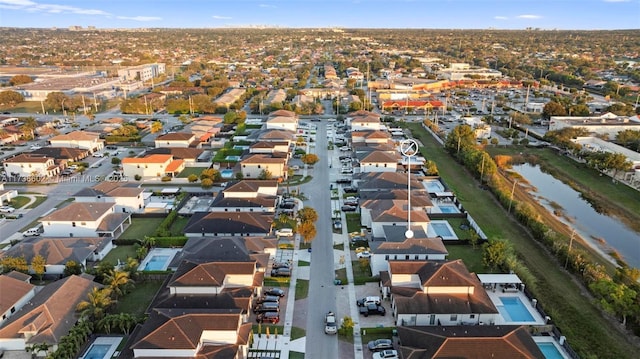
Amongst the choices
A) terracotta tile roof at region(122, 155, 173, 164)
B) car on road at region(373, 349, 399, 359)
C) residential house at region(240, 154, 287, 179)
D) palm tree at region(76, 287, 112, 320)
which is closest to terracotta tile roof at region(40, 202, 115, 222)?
palm tree at region(76, 287, 112, 320)

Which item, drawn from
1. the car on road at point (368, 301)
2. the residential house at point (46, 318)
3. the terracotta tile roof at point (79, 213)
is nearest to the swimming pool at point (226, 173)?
the terracotta tile roof at point (79, 213)

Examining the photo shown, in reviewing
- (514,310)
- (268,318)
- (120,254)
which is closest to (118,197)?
(120,254)

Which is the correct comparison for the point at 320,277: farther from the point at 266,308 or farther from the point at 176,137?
the point at 176,137

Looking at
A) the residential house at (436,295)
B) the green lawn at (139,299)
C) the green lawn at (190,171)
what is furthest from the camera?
the green lawn at (190,171)

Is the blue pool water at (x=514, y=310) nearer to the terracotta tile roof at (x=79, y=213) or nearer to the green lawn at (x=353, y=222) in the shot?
the green lawn at (x=353, y=222)

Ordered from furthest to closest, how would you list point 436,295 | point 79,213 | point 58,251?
point 79,213, point 58,251, point 436,295

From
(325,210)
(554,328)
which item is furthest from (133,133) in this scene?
(554,328)
